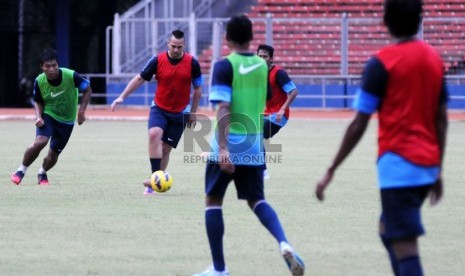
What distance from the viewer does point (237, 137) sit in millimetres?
8641

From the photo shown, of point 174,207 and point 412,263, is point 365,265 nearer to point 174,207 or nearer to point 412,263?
point 412,263

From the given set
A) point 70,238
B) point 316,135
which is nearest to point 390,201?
point 70,238

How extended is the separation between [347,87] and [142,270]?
27111 millimetres

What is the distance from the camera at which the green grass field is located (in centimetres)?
898

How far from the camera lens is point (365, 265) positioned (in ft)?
29.3

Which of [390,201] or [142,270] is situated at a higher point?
[390,201]

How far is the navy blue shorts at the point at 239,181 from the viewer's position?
8.52 meters

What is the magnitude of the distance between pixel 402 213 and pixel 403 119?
0.50 meters

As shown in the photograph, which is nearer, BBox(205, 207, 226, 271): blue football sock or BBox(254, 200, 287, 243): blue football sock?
BBox(205, 207, 226, 271): blue football sock

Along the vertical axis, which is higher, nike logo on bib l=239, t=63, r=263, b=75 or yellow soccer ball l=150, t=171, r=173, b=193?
nike logo on bib l=239, t=63, r=263, b=75

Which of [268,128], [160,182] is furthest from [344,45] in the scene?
[160,182]

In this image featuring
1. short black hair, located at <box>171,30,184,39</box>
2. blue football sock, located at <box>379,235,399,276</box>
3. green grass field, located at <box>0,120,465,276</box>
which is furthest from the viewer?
short black hair, located at <box>171,30,184,39</box>

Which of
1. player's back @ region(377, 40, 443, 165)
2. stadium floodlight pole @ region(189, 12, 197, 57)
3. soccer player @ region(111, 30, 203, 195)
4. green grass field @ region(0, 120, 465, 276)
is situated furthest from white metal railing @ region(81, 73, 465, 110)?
player's back @ region(377, 40, 443, 165)

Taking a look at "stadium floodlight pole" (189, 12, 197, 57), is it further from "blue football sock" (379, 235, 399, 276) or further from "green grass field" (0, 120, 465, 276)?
"blue football sock" (379, 235, 399, 276)
